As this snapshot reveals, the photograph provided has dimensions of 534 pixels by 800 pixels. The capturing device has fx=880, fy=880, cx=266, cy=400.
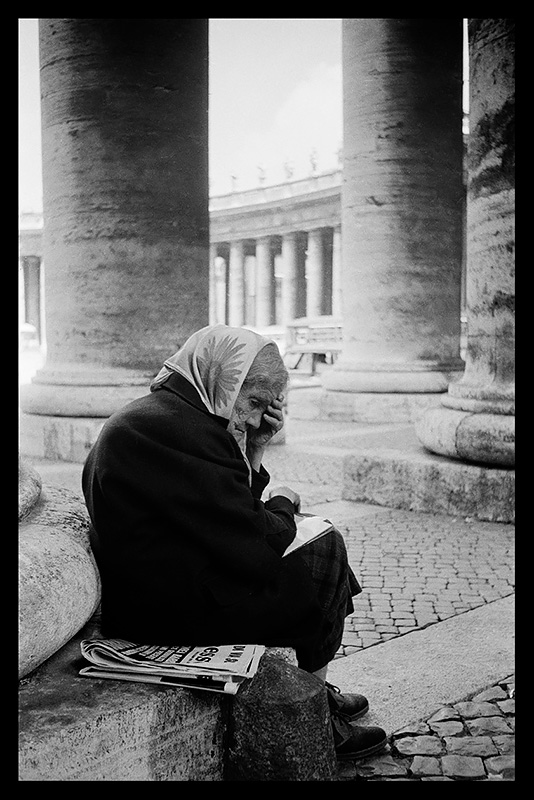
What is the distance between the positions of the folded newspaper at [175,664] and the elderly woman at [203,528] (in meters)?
0.08

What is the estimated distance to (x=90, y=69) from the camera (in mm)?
8344

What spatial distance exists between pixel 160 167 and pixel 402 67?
4824mm

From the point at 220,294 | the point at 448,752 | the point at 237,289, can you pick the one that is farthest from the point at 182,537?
the point at 220,294

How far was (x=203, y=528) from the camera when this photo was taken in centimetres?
262

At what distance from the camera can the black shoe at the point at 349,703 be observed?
310cm

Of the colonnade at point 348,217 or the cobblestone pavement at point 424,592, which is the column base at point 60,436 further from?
the cobblestone pavement at point 424,592

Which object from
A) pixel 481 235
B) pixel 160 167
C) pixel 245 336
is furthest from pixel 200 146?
pixel 245 336

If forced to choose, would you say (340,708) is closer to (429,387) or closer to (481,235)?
(481,235)

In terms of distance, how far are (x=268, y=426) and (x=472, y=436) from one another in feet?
12.4

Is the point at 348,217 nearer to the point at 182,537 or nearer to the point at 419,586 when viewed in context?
the point at 419,586

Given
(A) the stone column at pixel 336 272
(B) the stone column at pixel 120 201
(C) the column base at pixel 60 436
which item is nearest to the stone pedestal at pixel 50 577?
(C) the column base at pixel 60 436

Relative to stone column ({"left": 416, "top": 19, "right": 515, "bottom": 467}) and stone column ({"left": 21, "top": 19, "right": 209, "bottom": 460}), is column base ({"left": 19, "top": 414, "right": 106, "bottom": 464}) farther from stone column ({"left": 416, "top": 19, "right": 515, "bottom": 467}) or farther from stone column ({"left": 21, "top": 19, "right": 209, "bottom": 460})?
stone column ({"left": 416, "top": 19, "right": 515, "bottom": 467})
